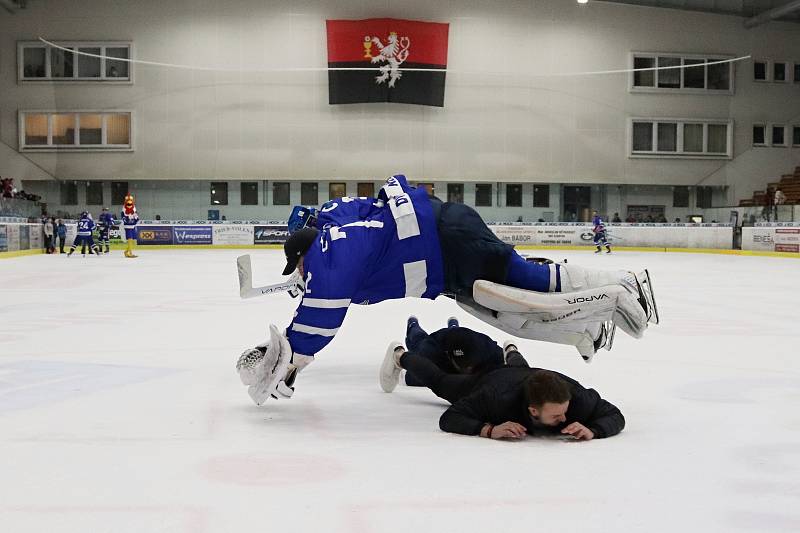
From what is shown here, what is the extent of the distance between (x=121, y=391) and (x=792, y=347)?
488cm

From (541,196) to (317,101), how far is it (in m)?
9.94

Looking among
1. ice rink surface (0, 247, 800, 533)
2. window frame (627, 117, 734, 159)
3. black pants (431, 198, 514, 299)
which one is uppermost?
window frame (627, 117, 734, 159)

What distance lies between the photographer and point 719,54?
108ft

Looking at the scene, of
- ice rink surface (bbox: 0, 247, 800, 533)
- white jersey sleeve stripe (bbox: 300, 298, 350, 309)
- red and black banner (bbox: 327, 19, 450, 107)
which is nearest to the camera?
ice rink surface (bbox: 0, 247, 800, 533)

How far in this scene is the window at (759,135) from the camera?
33.4m

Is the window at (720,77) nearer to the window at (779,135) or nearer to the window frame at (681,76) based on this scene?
the window frame at (681,76)

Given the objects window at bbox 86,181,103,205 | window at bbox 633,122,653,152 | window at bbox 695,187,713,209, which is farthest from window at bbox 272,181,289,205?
window at bbox 695,187,713,209

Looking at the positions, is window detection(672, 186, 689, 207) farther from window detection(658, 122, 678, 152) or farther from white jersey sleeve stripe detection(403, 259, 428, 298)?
white jersey sleeve stripe detection(403, 259, 428, 298)

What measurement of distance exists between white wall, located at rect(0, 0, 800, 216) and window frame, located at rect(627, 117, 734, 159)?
1.42ft

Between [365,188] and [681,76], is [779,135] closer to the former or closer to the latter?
[681,76]

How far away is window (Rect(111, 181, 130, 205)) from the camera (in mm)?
32312

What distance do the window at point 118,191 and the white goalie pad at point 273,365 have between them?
99.9ft

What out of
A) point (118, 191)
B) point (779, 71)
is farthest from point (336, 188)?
point (779, 71)

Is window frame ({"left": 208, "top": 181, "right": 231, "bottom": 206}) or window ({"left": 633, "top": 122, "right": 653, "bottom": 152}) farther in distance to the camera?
window ({"left": 633, "top": 122, "right": 653, "bottom": 152})
